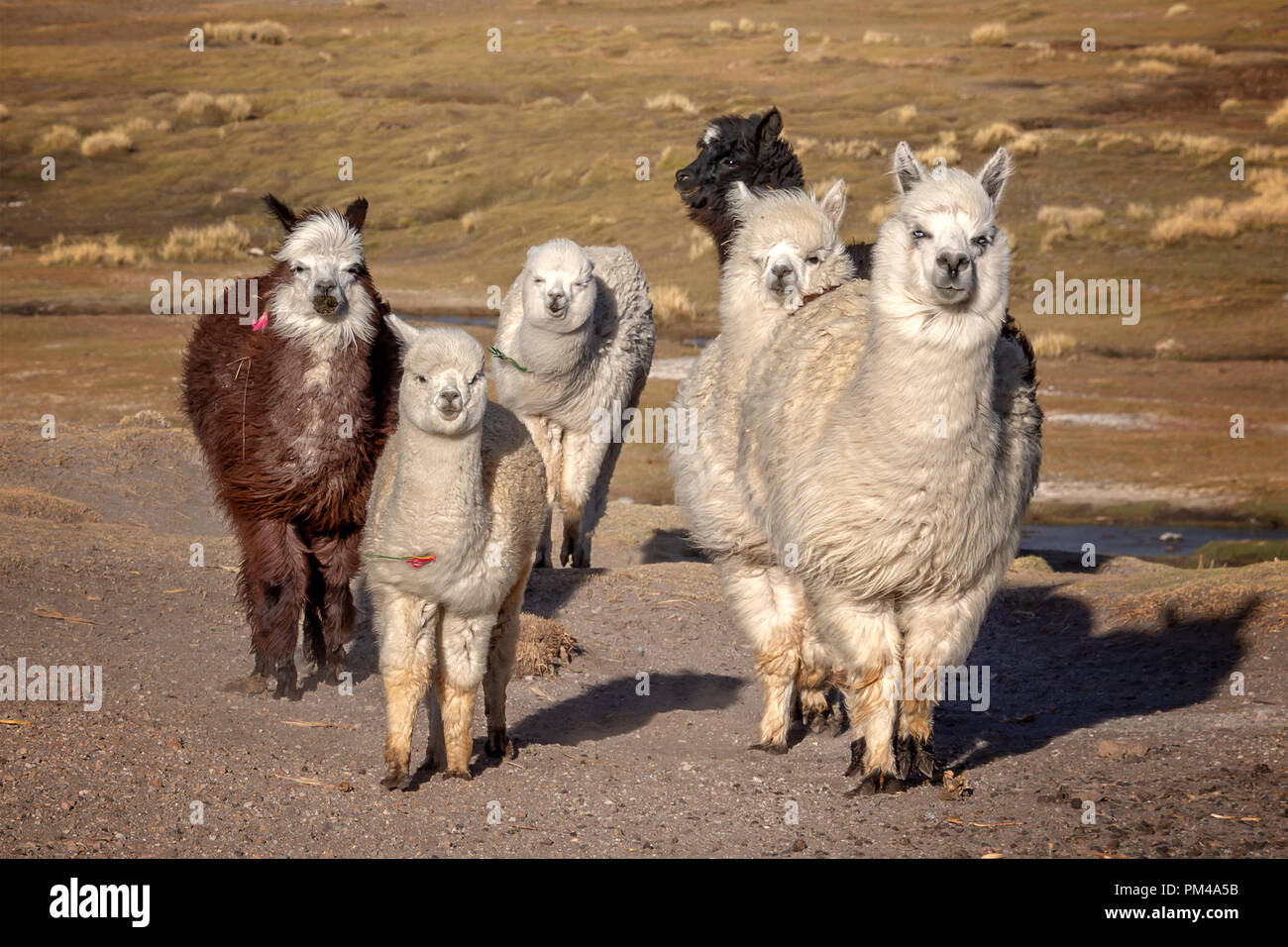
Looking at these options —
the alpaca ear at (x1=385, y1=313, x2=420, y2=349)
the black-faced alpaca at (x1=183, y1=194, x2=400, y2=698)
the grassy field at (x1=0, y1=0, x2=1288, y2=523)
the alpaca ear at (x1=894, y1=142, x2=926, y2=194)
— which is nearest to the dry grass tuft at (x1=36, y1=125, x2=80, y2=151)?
the grassy field at (x1=0, y1=0, x2=1288, y2=523)

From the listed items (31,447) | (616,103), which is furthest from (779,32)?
(31,447)

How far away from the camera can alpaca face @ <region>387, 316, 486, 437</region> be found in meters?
5.43

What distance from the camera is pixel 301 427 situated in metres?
7.26

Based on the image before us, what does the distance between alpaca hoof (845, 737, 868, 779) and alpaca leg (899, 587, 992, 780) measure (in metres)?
0.24

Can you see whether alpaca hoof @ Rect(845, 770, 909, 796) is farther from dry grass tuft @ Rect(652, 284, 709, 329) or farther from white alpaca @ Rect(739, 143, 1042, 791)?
dry grass tuft @ Rect(652, 284, 709, 329)

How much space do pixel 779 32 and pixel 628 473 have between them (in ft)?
86.9

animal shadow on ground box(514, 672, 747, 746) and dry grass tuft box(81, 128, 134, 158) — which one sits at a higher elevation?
dry grass tuft box(81, 128, 134, 158)

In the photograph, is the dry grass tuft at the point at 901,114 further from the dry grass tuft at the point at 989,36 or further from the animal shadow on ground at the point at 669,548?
the animal shadow on ground at the point at 669,548

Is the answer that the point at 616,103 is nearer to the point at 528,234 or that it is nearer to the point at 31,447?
the point at 528,234

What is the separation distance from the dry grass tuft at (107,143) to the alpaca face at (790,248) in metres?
28.2

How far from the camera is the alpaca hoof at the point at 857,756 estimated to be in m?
6.00

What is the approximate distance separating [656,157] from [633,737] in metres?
24.5

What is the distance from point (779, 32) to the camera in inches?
1571

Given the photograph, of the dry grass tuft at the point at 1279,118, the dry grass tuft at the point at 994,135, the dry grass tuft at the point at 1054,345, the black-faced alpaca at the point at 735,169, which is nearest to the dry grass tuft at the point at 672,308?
the dry grass tuft at the point at 1054,345
